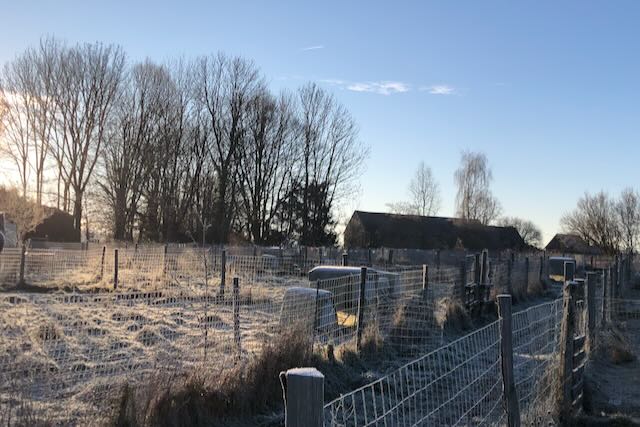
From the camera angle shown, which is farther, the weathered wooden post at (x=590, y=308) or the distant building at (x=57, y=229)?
the distant building at (x=57, y=229)

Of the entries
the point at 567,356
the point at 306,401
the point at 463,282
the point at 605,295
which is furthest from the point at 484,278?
the point at 306,401

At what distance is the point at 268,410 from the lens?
6250 mm

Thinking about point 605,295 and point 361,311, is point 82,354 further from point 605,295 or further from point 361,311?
point 605,295

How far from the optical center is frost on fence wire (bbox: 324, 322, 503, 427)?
5613 mm

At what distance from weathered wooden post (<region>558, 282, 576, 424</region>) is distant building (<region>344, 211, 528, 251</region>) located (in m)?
56.7

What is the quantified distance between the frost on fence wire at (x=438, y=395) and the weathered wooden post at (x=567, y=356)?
55 centimetres

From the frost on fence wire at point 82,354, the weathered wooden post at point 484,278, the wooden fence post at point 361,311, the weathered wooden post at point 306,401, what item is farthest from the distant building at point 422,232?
the weathered wooden post at point 306,401

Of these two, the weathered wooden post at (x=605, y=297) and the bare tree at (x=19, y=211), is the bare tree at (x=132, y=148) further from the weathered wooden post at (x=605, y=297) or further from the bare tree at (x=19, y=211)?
the weathered wooden post at (x=605, y=297)

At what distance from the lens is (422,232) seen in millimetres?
67375

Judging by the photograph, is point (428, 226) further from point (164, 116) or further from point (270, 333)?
point (270, 333)

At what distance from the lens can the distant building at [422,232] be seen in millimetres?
64938

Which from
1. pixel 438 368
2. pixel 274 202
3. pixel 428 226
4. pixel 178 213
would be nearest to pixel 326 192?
pixel 274 202

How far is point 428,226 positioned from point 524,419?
209 ft

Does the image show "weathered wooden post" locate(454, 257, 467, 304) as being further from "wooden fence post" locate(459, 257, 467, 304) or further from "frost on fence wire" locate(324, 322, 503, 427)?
"frost on fence wire" locate(324, 322, 503, 427)
